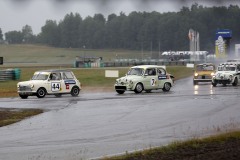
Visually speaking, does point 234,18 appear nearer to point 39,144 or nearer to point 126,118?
point 39,144

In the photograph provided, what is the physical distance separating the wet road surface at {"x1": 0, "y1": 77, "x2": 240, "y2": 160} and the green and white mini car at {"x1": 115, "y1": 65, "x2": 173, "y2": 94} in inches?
329

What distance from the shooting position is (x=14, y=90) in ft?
136

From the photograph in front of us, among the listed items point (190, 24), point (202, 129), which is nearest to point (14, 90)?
point (202, 129)

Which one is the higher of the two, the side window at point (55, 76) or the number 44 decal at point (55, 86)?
the side window at point (55, 76)

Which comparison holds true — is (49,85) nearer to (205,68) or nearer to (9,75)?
(205,68)

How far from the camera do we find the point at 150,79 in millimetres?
33188

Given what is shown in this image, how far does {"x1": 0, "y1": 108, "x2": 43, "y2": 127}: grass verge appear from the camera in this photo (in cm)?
→ 1845

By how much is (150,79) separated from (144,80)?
43 cm

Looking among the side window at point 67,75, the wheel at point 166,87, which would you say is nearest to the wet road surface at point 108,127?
the side window at point 67,75

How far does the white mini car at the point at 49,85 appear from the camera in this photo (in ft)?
102

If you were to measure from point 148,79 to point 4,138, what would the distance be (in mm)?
19817

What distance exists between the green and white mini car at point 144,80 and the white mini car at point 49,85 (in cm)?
283

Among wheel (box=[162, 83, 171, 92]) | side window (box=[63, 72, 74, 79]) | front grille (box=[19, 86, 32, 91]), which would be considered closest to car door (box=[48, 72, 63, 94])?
side window (box=[63, 72, 74, 79])

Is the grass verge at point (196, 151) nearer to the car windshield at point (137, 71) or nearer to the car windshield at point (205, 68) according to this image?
the car windshield at point (137, 71)
